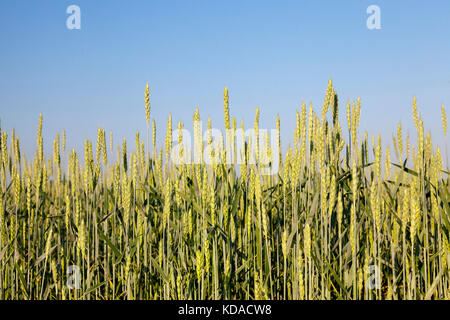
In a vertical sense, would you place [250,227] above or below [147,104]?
below

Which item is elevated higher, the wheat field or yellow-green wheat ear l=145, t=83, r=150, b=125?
yellow-green wheat ear l=145, t=83, r=150, b=125

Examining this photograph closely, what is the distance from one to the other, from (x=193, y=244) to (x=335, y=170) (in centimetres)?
65

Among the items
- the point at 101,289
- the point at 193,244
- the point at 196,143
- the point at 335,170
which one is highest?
the point at 196,143

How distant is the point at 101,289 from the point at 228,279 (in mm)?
703

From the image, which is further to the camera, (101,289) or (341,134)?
(101,289)

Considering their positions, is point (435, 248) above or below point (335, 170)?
below

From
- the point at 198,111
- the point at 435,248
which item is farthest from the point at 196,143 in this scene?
the point at 435,248

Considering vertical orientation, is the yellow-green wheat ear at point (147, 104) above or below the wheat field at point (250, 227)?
above

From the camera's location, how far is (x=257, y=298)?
3.58 feet

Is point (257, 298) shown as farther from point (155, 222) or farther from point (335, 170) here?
point (155, 222)
